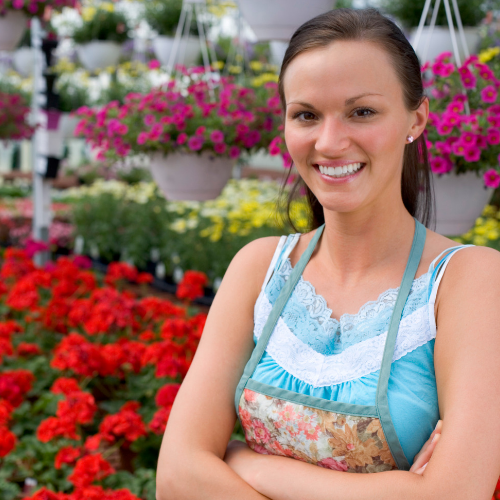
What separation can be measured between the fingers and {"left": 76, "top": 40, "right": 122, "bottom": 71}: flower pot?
4.57 m

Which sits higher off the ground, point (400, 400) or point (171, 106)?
point (171, 106)

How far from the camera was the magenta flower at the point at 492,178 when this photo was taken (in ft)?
5.39

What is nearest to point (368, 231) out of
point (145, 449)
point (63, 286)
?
point (145, 449)

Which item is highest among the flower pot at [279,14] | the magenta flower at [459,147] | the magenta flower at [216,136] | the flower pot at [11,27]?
the flower pot at [11,27]

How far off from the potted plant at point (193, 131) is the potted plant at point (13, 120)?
6.97ft

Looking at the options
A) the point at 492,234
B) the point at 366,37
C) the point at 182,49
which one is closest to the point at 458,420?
the point at 366,37

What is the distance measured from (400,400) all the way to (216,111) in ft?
5.44

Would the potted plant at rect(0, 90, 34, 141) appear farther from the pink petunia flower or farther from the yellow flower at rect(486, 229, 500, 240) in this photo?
the yellow flower at rect(486, 229, 500, 240)

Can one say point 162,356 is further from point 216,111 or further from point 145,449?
point 216,111

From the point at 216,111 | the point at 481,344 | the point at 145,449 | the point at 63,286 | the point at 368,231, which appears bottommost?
the point at 145,449

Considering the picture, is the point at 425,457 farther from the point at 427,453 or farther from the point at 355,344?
the point at 355,344

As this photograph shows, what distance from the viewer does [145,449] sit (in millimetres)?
2131

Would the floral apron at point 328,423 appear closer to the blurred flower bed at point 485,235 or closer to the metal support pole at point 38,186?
the blurred flower bed at point 485,235

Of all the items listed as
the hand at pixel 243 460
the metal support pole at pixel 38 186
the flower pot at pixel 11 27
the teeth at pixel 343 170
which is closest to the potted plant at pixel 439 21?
the teeth at pixel 343 170
